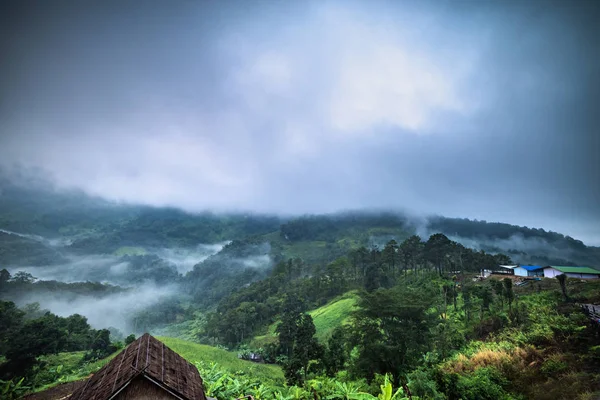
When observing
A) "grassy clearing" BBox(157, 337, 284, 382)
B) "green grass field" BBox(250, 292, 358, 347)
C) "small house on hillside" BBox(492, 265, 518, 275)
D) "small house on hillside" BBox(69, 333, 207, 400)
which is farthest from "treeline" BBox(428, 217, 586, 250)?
"small house on hillside" BBox(69, 333, 207, 400)

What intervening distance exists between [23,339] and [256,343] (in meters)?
36.3

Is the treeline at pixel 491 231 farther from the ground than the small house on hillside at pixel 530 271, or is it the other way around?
the treeline at pixel 491 231

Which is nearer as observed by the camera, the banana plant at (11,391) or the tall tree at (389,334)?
the banana plant at (11,391)

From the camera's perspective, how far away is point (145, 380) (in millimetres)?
6406

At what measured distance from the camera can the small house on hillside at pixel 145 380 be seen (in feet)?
20.4

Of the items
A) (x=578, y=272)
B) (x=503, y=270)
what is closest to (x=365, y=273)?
(x=503, y=270)

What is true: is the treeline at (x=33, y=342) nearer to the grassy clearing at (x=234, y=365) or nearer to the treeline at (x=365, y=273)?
the grassy clearing at (x=234, y=365)

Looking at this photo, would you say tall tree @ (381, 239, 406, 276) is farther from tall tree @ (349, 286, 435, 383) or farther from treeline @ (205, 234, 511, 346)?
tall tree @ (349, 286, 435, 383)

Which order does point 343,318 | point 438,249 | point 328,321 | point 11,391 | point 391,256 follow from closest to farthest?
point 11,391 → point 343,318 → point 328,321 → point 438,249 → point 391,256

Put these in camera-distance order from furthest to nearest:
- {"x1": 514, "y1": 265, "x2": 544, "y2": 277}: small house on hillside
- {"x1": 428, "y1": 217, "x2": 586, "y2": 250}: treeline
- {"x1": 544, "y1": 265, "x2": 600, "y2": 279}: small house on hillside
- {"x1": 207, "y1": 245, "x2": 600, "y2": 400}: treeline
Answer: {"x1": 428, "y1": 217, "x2": 586, "y2": 250}: treeline
{"x1": 514, "y1": 265, "x2": 544, "y2": 277}: small house on hillside
{"x1": 544, "y1": 265, "x2": 600, "y2": 279}: small house on hillside
{"x1": 207, "y1": 245, "x2": 600, "y2": 400}: treeline

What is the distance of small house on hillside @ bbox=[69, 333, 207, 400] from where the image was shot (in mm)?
6227

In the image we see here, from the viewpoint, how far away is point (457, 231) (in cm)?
17950

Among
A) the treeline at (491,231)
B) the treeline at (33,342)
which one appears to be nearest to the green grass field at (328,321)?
the treeline at (33,342)

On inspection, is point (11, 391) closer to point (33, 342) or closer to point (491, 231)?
point (33, 342)
